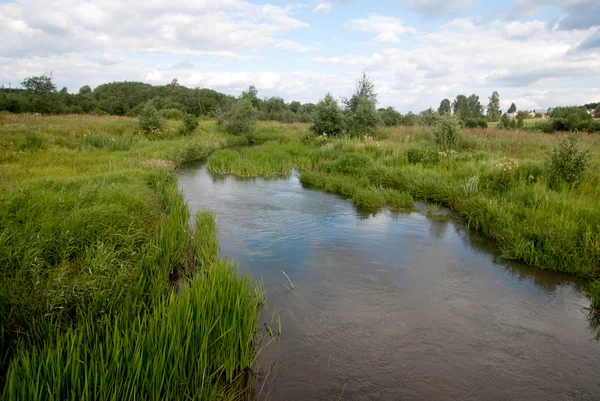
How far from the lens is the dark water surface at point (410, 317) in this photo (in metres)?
4.23

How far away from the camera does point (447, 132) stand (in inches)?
736

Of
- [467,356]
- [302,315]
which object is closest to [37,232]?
[302,315]


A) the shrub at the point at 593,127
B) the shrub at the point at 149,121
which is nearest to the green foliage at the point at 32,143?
the shrub at the point at 149,121

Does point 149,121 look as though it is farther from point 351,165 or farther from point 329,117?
point 351,165

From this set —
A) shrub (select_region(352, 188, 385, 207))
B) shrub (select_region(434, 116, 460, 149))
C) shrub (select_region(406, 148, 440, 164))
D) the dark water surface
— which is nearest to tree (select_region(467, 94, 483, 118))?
shrub (select_region(434, 116, 460, 149))

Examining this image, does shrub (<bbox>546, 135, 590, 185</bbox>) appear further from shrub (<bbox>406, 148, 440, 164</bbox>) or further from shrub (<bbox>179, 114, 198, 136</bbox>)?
shrub (<bbox>179, 114, 198, 136</bbox>)

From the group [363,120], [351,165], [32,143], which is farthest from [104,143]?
[363,120]

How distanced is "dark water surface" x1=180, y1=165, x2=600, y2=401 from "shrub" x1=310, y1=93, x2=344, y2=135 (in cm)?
1717

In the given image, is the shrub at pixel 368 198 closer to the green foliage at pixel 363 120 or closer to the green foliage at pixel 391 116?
the green foliage at pixel 363 120

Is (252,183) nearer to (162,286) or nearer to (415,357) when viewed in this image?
(162,286)

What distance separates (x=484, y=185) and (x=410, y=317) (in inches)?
299

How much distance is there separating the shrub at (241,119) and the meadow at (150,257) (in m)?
16.8

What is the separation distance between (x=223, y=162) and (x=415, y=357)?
14639 millimetres

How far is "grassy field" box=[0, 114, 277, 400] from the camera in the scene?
2988 mm
